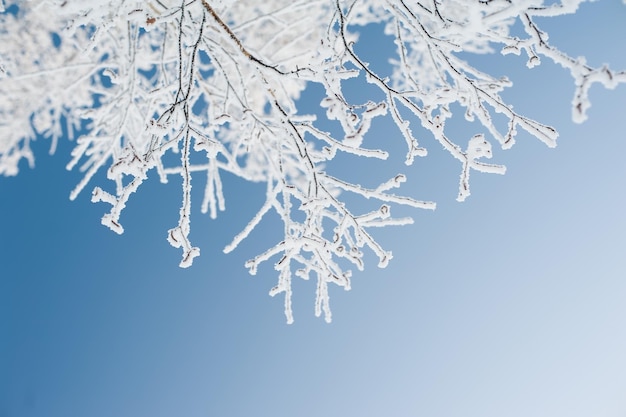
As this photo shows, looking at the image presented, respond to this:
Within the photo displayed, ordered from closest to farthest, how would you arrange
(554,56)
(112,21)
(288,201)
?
1. (554,56)
2. (112,21)
3. (288,201)

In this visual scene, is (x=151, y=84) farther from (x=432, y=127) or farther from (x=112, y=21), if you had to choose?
(x=432, y=127)

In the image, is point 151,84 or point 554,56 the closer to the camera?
point 554,56

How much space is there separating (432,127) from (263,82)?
30.4 inches

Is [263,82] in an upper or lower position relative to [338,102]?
upper

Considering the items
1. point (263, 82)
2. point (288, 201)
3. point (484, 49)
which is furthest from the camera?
point (484, 49)

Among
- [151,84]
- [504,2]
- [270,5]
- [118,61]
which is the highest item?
[270,5]

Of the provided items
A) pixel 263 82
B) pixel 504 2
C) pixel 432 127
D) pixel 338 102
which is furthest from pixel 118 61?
pixel 504 2

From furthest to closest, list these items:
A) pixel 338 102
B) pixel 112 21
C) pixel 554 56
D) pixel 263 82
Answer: pixel 263 82 < pixel 112 21 < pixel 338 102 < pixel 554 56

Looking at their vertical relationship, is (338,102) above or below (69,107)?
below

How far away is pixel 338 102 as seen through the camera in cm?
158

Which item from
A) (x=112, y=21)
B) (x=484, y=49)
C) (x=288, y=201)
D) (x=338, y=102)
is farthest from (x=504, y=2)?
(x=484, y=49)

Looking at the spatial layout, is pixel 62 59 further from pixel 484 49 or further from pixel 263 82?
pixel 484 49

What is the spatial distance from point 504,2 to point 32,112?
5.49 m

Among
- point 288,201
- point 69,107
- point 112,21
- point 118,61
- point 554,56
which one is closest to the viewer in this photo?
point 554,56
